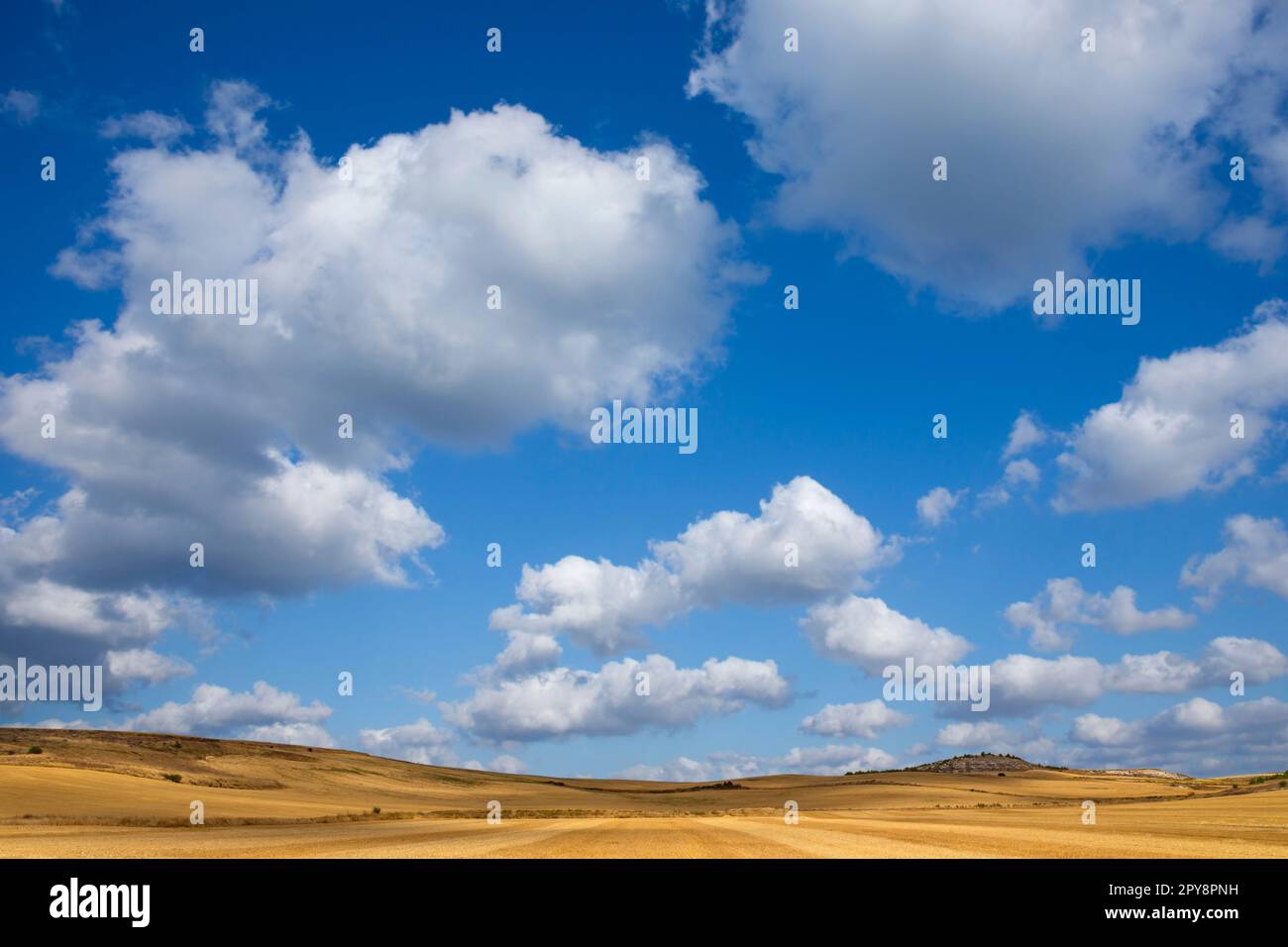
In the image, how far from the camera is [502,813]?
3322 inches

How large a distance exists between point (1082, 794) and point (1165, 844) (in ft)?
361

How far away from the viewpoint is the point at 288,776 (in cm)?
12719

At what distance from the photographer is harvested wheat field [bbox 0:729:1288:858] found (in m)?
31.9

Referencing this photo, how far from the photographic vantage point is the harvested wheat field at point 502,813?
31891 millimetres
